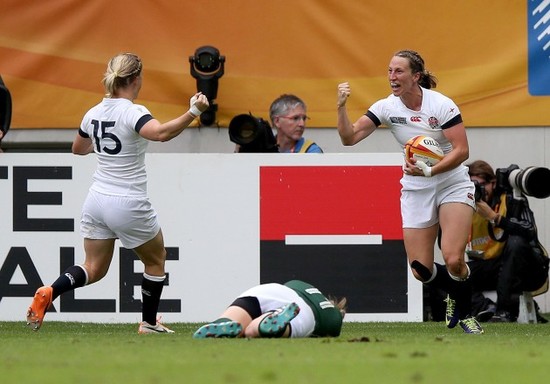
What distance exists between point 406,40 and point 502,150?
1.44 meters

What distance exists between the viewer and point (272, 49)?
12820 mm

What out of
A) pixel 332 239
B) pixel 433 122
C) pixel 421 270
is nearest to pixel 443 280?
pixel 421 270

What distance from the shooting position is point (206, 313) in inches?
438

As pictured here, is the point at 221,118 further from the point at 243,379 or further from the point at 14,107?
the point at 243,379

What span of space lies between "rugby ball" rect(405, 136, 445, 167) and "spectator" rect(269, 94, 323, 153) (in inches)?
97.6

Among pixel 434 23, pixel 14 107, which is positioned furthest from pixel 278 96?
pixel 14 107

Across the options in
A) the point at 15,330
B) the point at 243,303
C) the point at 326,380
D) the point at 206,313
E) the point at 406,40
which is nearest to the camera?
the point at 326,380

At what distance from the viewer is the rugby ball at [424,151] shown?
9133mm

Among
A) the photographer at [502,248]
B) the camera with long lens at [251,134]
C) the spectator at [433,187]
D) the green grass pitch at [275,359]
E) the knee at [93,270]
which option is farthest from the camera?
the camera with long lens at [251,134]

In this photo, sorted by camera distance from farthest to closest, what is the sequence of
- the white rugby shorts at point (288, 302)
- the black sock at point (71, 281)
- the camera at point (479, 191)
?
the camera at point (479, 191)
the black sock at point (71, 281)
the white rugby shorts at point (288, 302)

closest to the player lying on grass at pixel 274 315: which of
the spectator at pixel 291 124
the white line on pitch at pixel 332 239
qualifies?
the white line on pitch at pixel 332 239

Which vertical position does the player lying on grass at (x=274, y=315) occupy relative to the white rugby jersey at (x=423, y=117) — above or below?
below

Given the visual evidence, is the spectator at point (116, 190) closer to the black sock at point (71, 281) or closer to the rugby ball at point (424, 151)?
the black sock at point (71, 281)

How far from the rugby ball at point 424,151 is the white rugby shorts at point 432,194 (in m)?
0.19
